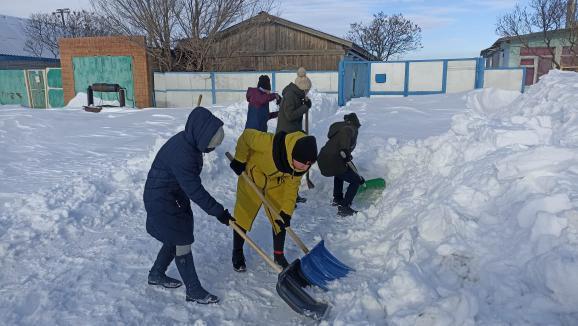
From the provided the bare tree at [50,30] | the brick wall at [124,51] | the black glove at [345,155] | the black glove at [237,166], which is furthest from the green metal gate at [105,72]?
the bare tree at [50,30]

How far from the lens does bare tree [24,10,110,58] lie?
38.1 meters

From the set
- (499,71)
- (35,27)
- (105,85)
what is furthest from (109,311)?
(35,27)

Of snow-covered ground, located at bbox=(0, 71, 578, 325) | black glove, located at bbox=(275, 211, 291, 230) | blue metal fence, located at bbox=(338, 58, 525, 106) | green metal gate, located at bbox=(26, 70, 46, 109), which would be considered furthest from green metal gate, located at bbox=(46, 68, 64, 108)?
black glove, located at bbox=(275, 211, 291, 230)

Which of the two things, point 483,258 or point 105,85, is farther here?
point 105,85

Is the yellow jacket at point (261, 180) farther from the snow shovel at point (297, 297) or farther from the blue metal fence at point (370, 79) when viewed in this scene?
the blue metal fence at point (370, 79)

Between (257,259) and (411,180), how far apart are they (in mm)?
2321

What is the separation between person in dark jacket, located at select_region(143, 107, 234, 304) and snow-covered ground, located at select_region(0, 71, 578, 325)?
12.0 inches

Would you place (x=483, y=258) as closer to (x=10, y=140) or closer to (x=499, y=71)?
(x=10, y=140)

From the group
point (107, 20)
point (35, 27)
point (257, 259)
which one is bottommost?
point (257, 259)

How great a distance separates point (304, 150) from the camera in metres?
3.06

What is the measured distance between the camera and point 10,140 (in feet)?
28.3

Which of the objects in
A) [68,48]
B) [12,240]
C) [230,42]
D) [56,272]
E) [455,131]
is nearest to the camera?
[56,272]

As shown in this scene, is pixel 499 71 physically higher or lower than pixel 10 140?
higher

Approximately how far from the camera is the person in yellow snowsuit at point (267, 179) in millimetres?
3234
